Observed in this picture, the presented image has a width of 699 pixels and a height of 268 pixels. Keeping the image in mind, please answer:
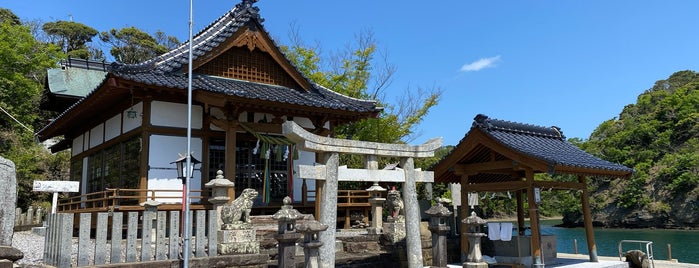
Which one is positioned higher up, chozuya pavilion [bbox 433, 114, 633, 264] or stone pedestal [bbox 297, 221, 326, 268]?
chozuya pavilion [bbox 433, 114, 633, 264]

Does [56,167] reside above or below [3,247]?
above

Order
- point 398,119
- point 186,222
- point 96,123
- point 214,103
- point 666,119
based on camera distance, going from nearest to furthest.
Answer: point 186,222 → point 214,103 → point 96,123 → point 398,119 → point 666,119

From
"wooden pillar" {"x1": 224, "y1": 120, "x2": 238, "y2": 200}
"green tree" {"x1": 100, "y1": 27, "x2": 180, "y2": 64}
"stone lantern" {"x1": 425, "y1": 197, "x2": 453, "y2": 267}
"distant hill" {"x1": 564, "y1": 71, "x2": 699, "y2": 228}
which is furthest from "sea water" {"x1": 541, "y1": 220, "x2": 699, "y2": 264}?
"green tree" {"x1": 100, "y1": 27, "x2": 180, "y2": 64}

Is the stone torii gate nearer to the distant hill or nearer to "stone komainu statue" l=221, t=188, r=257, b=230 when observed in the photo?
"stone komainu statue" l=221, t=188, r=257, b=230

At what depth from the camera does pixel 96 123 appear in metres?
17.9

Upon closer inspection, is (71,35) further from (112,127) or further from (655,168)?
(655,168)

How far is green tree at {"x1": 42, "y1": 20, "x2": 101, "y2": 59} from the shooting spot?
48094 mm

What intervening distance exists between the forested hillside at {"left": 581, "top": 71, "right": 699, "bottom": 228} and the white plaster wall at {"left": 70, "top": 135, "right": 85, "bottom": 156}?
48.5 m

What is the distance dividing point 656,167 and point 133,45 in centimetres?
5501

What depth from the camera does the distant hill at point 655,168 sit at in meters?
46.5

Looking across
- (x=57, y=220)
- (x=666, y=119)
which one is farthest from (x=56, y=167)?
(x=666, y=119)

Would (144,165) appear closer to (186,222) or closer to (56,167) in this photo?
(186,222)

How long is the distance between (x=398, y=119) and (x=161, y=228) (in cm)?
1931

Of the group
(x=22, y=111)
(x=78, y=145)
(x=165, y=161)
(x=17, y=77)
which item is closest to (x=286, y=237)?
(x=165, y=161)
